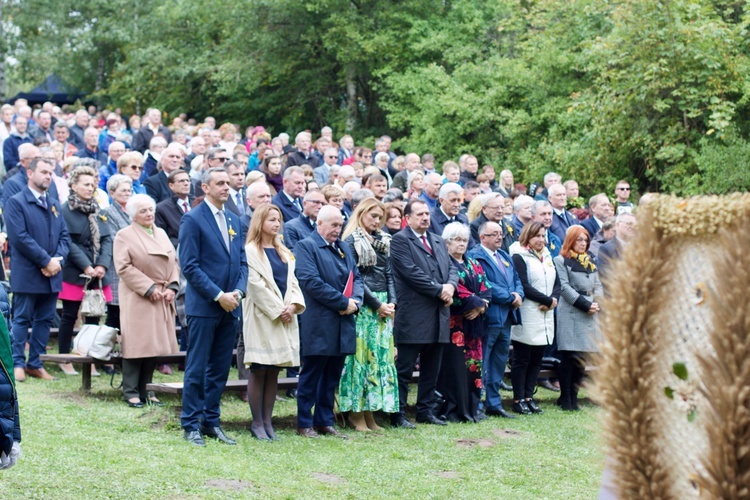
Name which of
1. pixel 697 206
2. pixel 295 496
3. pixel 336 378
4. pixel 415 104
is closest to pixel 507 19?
pixel 415 104

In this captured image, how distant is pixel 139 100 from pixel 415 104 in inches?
430

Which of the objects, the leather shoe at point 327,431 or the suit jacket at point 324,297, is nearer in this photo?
the suit jacket at point 324,297

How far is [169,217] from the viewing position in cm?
1069

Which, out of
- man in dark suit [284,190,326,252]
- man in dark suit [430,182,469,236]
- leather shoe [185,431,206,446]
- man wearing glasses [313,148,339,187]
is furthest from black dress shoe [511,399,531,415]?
man wearing glasses [313,148,339,187]

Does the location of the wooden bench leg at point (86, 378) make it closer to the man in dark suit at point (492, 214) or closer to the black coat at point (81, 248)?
the black coat at point (81, 248)

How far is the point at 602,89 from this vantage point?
59.7 feet

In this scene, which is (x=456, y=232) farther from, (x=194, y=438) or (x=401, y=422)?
(x=194, y=438)

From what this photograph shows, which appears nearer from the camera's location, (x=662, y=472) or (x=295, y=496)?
(x=662, y=472)

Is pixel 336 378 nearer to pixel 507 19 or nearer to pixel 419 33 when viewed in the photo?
pixel 507 19

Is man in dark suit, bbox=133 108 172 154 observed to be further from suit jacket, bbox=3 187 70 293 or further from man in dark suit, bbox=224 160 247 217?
suit jacket, bbox=3 187 70 293

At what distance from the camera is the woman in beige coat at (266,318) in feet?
27.7

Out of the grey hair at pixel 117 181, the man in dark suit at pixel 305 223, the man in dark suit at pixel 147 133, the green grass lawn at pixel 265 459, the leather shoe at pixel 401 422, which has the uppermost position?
the man in dark suit at pixel 147 133

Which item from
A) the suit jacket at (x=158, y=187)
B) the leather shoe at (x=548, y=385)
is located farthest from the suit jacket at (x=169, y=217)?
the leather shoe at (x=548, y=385)

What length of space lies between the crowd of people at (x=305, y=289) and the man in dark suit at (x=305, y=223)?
0.01 meters
